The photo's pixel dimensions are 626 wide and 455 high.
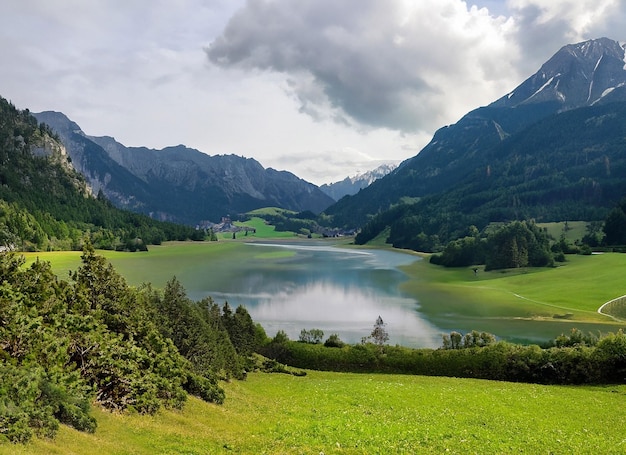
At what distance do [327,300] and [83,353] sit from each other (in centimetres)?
9210

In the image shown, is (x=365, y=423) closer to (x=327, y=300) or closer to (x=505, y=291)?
(x=327, y=300)

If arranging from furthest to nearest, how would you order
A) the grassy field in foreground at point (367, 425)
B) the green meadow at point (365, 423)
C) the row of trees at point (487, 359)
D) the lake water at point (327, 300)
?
the lake water at point (327, 300) → the row of trees at point (487, 359) → the green meadow at point (365, 423) → the grassy field in foreground at point (367, 425)

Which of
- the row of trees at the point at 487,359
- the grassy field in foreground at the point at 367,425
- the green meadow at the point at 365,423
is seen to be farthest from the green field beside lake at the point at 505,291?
the grassy field in foreground at the point at 367,425

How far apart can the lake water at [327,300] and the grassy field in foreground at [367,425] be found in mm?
40556

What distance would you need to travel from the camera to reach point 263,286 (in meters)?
130

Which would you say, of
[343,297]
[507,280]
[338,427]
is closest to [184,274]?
[343,297]

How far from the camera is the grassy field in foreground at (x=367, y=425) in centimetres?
1889

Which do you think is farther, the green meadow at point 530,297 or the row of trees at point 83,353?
the green meadow at point 530,297

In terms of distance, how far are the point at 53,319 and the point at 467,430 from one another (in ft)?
76.2

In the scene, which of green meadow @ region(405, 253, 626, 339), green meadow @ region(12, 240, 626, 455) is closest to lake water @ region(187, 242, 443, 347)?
green meadow @ region(405, 253, 626, 339)

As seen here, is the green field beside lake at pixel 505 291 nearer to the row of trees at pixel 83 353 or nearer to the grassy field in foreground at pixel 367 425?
the grassy field in foreground at pixel 367 425

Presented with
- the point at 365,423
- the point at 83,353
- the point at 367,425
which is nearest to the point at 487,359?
the point at 365,423

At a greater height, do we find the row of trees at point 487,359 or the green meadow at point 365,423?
the green meadow at point 365,423

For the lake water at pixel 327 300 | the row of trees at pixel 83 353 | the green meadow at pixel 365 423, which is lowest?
the lake water at pixel 327 300
